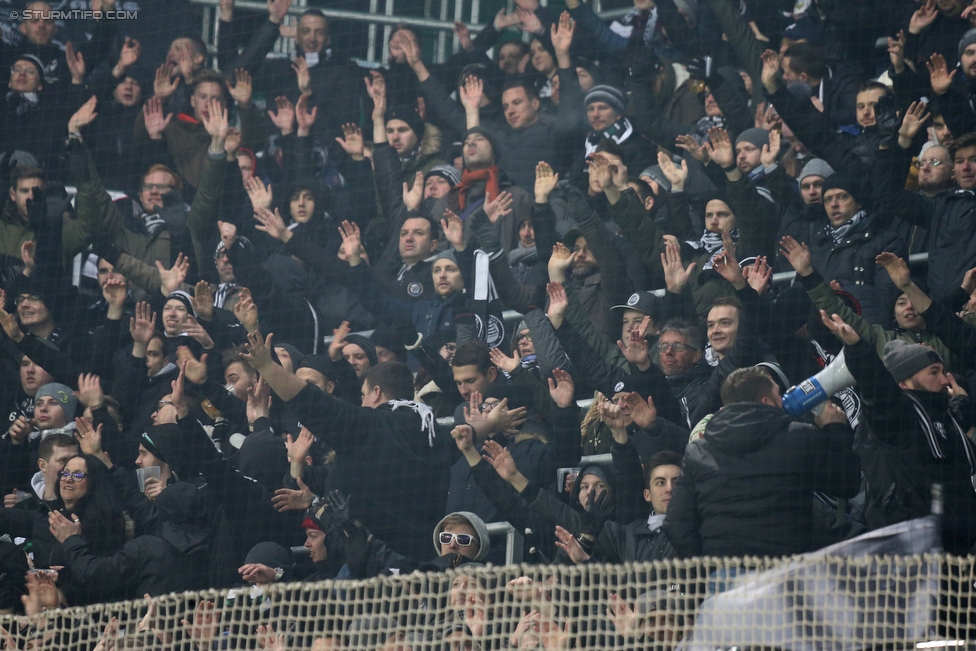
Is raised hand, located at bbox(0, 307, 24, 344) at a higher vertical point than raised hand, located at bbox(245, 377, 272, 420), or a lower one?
higher

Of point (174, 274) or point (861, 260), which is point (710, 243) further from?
point (174, 274)

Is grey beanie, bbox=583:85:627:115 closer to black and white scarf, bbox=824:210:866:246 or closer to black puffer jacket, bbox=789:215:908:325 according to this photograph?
black puffer jacket, bbox=789:215:908:325

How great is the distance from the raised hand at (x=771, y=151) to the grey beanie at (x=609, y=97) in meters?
0.91

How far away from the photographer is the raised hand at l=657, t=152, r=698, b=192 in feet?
22.4

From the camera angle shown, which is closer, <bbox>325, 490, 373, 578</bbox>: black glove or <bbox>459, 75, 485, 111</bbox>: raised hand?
<bbox>325, 490, 373, 578</bbox>: black glove

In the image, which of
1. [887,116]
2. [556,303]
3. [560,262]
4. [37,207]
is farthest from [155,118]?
→ [887,116]


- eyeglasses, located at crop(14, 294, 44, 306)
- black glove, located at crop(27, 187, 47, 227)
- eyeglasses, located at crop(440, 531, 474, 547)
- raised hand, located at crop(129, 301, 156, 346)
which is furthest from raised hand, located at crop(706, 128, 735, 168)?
black glove, located at crop(27, 187, 47, 227)

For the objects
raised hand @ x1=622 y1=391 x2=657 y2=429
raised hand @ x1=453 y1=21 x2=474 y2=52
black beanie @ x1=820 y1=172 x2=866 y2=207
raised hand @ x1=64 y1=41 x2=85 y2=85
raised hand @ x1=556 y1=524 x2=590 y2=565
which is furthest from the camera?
raised hand @ x1=64 y1=41 x2=85 y2=85

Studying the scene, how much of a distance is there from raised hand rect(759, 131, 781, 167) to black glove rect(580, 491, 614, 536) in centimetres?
201

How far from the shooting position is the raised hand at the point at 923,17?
677cm

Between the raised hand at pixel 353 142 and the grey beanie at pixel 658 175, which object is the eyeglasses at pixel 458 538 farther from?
the raised hand at pixel 353 142

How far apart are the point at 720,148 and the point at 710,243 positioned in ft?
1.80

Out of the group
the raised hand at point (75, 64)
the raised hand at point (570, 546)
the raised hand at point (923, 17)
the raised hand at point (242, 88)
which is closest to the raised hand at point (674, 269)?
the raised hand at point (570, 546)

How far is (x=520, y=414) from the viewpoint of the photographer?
21.3 ft
